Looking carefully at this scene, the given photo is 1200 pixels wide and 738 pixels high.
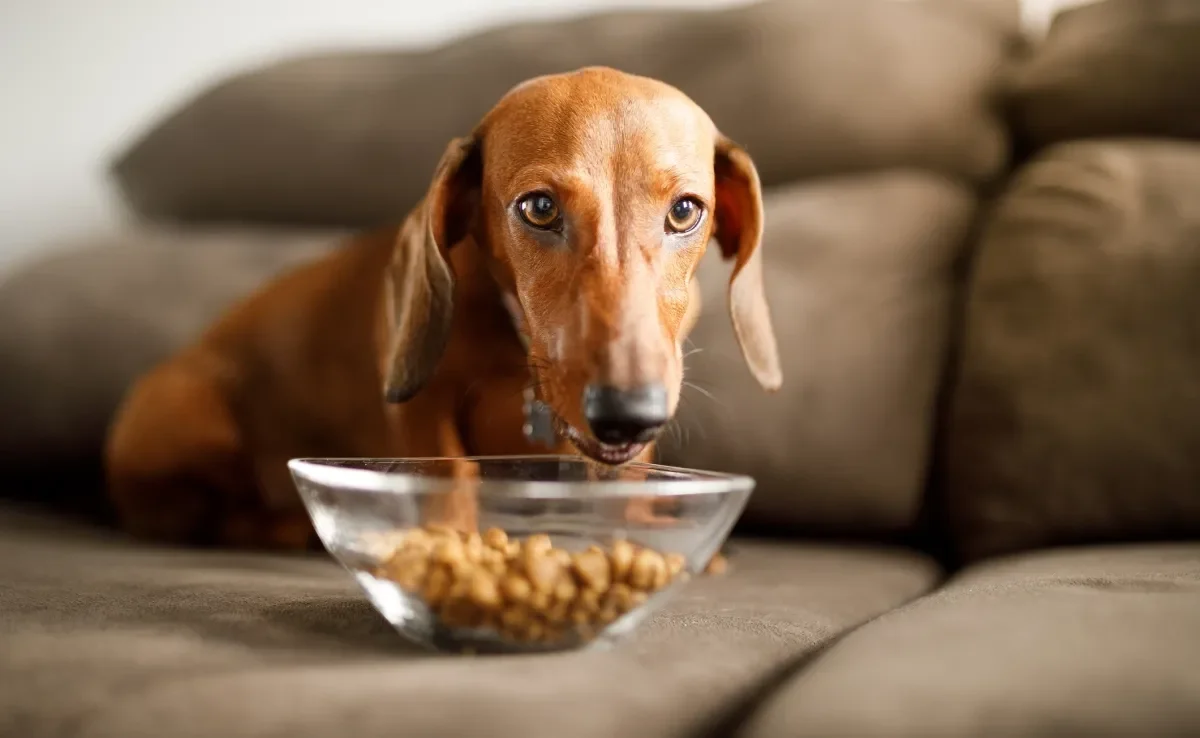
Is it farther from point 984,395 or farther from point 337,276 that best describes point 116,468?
point 984,395

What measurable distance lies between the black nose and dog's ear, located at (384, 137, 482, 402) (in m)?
0.34

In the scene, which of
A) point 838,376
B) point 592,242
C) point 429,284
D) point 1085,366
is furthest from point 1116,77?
point 429,284

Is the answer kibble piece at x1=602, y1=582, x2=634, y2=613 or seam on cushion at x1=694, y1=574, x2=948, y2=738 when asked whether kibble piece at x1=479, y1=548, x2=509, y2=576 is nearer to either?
kibble piece at x1=602, y1=582, x2=634, y2=613

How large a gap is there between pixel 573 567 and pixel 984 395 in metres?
0.90

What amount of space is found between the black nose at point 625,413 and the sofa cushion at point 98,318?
1.26 meters

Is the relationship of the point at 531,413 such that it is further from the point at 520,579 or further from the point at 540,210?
the point at 520,579

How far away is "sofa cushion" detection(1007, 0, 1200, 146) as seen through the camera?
158cm

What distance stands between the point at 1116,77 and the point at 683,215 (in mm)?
893

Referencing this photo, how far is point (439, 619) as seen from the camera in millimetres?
828

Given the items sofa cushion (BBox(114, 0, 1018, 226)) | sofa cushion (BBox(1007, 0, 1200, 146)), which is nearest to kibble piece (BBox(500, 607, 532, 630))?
sofa cushion (BBox(114, 0, 1018, 226))

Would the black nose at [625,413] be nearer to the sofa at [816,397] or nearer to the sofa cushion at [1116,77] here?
the sofa at [816,397]

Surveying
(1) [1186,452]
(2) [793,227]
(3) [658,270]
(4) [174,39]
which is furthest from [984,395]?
(4) [174,39]

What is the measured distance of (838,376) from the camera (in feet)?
5.13

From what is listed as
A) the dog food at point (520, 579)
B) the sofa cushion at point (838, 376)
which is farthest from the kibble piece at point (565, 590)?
the sofa cushion at point (838, 376)
